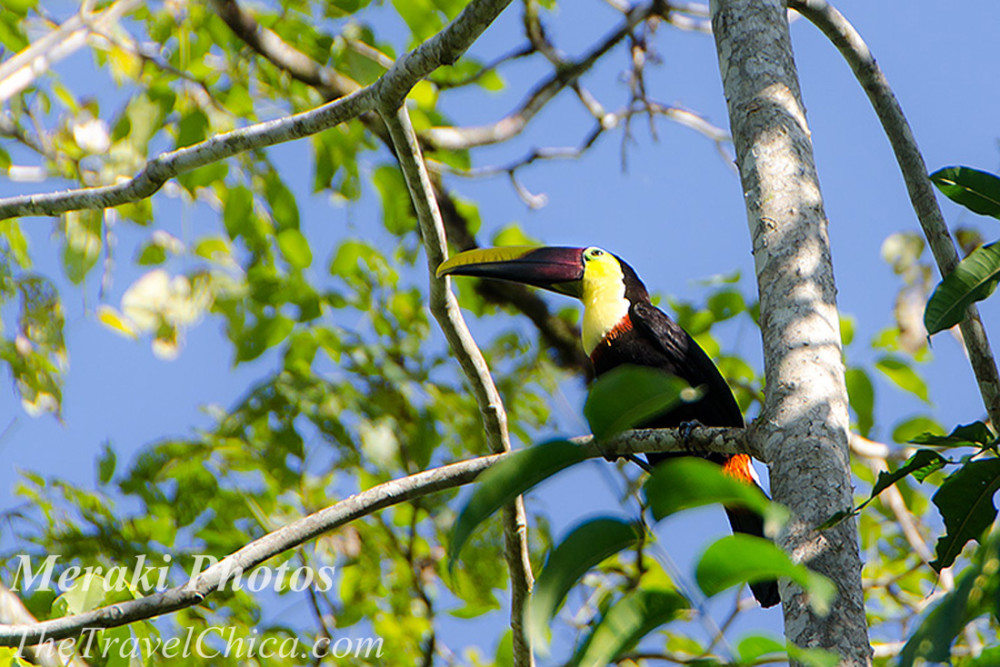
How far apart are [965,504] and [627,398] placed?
900 mm

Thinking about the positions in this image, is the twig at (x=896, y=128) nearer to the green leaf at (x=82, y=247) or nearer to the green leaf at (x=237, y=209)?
the green leaf at (x=237, y=209)

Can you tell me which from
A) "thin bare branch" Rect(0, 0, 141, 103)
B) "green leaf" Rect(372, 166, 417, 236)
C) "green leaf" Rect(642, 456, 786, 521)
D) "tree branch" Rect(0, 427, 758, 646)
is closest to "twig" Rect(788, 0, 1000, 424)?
"tree branch" Rect(0, 427, 758, 646)

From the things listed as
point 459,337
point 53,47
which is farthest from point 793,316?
point 53,47

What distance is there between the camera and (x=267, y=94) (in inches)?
163

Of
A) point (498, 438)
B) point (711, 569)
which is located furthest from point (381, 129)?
point (711, 569)

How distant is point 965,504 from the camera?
4.86 feet

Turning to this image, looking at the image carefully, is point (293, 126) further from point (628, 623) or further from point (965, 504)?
point (628, 623)

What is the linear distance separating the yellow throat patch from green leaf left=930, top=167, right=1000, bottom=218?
208cm

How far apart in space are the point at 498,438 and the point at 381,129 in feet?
6.29

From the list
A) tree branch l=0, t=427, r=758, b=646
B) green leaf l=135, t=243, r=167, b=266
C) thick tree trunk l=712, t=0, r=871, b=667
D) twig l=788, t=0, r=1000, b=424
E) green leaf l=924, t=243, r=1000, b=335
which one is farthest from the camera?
green leaf l=135, t=243, r=167, b=266

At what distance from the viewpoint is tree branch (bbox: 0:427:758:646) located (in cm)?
175

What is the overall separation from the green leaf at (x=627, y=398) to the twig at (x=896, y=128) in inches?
60.0

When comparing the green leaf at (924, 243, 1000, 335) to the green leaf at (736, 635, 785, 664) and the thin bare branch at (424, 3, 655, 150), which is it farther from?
the thin bare branch at (424, 3, 655, 150)

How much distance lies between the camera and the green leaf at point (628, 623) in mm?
756
